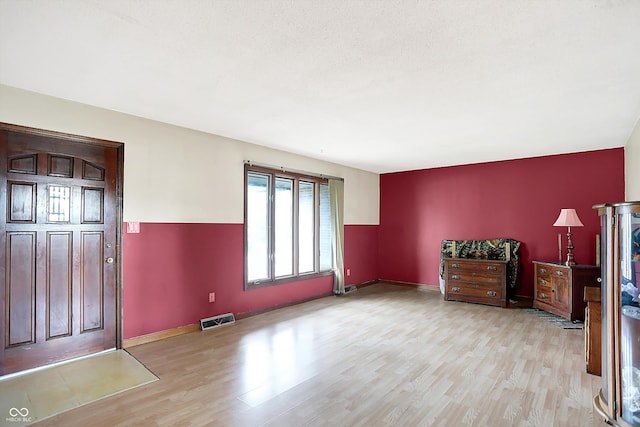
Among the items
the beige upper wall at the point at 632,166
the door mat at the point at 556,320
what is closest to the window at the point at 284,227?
the door mat at the point at 556,320

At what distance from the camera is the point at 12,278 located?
289cm

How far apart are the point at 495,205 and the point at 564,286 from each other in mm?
1898

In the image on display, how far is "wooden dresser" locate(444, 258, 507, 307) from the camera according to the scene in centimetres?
525

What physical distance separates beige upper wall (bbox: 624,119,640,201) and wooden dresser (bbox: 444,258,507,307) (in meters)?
1.81

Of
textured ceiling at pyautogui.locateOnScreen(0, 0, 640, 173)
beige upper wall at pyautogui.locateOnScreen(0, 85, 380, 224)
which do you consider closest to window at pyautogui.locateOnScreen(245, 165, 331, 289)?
beige upper wall at pyautogui.locateOnScreen(0, 85, 380, 224)

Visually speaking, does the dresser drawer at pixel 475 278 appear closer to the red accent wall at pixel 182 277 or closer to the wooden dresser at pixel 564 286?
the wooden dresser at pixel 564 286

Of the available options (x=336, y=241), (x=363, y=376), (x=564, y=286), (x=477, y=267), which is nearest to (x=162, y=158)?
(x=363, y=376)

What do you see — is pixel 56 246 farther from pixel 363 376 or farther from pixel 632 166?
pixel 632 166

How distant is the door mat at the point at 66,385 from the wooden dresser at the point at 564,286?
4.91m

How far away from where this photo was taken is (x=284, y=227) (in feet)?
17.9

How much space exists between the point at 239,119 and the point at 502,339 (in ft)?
12.7

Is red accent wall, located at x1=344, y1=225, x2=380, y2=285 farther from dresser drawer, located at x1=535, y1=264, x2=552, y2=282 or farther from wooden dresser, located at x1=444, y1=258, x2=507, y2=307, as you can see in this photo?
dresser drawer, located at x1=535, y1=264, x2=552, y2=282

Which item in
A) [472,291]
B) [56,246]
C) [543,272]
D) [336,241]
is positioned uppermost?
[56,246]

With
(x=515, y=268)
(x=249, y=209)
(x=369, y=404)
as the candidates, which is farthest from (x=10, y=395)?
(x=515, y=268)
